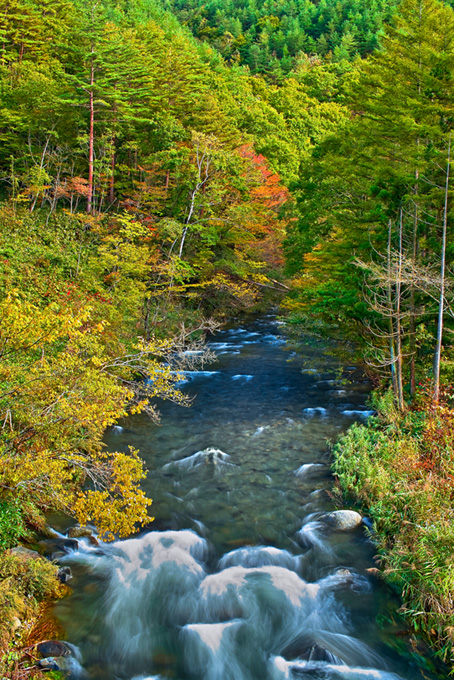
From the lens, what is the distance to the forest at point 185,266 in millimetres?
6602

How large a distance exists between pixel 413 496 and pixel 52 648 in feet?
21.0

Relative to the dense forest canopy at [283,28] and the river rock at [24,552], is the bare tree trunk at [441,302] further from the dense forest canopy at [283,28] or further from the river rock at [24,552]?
the dense forest canopy at [283,28]

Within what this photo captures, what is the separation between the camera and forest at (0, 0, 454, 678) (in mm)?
6602

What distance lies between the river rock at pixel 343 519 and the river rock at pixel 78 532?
4.72m

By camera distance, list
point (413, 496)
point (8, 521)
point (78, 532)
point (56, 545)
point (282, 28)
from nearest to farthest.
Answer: point (8, 521)
point (56, 545)
point (413, 496)
point (78, 532)
point (282, 28)

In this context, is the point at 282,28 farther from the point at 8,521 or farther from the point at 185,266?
the point at 8,521

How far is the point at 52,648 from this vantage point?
19.1ft

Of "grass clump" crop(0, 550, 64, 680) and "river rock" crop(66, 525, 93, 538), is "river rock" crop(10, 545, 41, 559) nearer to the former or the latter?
"grass clump" crop(0, 550, 64, 680)

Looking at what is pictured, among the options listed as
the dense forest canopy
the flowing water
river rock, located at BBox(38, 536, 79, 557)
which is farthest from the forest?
the dense forest canopy

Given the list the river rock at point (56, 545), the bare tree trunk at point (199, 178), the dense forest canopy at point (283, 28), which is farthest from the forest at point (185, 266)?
the dense forest canopy at point (283, 28)

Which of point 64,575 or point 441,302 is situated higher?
point 441,302

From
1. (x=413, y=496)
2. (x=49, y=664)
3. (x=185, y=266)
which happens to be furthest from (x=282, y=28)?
(x=49, y=664)

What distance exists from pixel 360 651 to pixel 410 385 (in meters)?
8.77

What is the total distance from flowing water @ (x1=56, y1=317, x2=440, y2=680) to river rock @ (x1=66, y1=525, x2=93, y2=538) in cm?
27
